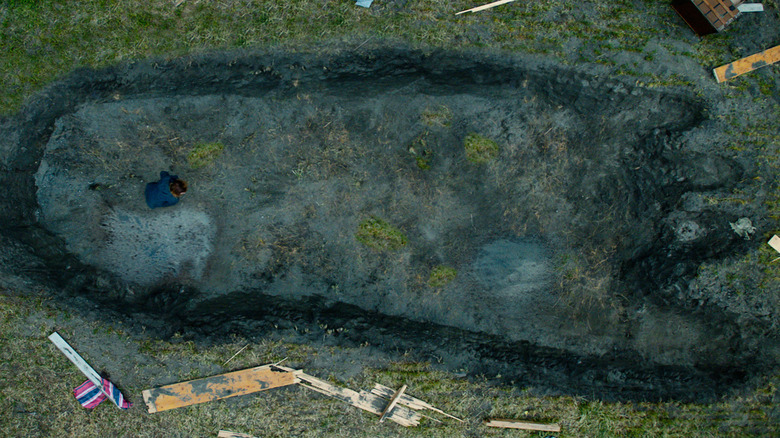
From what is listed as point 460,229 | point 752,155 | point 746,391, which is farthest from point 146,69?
point 746,391

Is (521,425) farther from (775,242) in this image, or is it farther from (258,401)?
(775,242)

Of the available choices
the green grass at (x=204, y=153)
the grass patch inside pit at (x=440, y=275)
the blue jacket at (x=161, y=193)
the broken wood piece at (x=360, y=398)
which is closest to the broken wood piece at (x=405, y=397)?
the broken wood piece at (x=360, y=398)

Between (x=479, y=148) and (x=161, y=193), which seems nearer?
(x=161, y=193)

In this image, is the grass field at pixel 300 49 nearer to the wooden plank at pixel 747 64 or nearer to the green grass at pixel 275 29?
the green grass at pixel 275 29

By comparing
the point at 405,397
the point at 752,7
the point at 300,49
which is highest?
the point at 300,49

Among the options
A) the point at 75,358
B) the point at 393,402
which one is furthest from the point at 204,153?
the point at 393,402

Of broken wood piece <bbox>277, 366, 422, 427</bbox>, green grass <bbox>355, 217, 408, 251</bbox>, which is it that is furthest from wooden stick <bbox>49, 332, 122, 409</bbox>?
green grass <bbox>355, 217, 408, 251</bbox>

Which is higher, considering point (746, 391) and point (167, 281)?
point (167, 281)

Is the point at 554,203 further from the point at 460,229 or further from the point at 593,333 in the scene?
the point at 593,333
